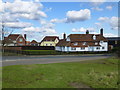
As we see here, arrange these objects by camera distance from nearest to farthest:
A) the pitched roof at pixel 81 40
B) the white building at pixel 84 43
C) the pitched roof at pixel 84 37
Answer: the white building at pixel 84 43 < the pitched roof at pixel 81 40 < the pitched roof at pixel 84 37

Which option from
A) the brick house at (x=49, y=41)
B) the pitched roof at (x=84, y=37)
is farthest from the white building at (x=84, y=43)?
the brick house at (x=49, y=41)

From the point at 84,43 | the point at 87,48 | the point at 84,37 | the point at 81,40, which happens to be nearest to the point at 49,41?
the point at 84,37

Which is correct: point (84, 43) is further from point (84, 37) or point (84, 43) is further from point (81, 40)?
point (84, 37)

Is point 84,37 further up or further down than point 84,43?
further up

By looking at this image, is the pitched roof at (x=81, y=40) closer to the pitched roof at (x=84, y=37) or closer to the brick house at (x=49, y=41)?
the pitched roof at (x=84, y=37)

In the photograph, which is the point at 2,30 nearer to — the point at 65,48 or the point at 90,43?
the point at 65,48

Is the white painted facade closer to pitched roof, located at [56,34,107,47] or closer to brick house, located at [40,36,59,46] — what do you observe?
pitched roof, located at [56,34,107,47]

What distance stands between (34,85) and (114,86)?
14.1ft

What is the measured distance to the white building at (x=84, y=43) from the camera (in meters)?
54.5

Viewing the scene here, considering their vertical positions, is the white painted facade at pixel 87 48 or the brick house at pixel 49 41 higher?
A: the brick house at pixel 49 41

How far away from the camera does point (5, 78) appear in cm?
873

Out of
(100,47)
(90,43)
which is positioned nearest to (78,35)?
(90,43)

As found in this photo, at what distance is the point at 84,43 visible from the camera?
5631 centimetres

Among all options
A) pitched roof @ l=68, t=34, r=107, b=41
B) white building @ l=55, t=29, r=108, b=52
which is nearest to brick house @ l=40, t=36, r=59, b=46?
white building @ l=55, t=29, r=108, b=52
